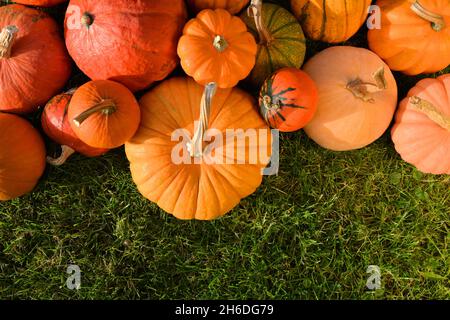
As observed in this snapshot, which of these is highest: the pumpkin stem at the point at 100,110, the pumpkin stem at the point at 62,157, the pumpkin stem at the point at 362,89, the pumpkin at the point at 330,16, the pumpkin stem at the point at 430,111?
the pumpkin at the point at 330,16

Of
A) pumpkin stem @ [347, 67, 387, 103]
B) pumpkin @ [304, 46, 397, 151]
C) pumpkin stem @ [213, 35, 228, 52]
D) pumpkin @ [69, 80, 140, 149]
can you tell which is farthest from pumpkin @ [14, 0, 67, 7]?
pumpkin stem @ [347, 67, 387, 103]

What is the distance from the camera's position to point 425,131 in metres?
2.75

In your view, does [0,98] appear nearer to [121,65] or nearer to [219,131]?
[121,65]

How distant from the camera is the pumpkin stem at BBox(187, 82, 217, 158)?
7.35 ft

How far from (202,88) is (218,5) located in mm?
471

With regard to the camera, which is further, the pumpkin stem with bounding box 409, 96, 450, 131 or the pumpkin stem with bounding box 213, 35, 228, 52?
the pumpkin stem with bounding box 409, 96, 450, 131

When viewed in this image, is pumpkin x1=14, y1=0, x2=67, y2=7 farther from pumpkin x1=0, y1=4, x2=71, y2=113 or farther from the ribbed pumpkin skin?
the ribbed pumpkin skin

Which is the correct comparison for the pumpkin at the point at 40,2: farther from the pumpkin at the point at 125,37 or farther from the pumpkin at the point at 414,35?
the pumpkin at the point at 414,35

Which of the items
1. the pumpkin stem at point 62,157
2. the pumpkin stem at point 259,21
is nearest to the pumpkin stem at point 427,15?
the pumpkin stem at point 259,21

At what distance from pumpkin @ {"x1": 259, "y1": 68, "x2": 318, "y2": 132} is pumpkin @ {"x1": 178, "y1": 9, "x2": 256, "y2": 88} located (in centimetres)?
17

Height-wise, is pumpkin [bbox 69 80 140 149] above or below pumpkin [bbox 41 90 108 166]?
above

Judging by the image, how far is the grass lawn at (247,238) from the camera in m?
2.87

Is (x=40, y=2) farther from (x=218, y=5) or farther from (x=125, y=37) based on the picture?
(x=218, y=5)
